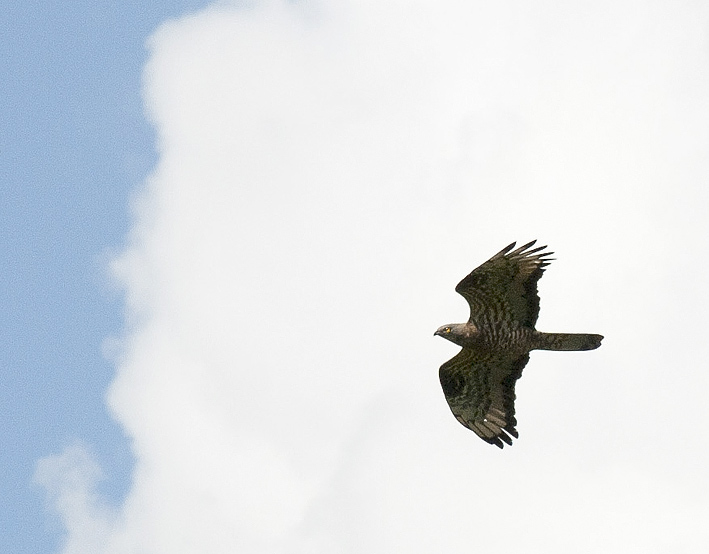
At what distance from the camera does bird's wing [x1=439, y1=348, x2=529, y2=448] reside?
2342 centimetres

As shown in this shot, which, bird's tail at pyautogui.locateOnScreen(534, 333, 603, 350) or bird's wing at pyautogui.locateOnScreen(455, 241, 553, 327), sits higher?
bird's wing at pyautogui.locateOnScreen(455, 241, 553, 327)

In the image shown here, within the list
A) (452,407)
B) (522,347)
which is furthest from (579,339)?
(452,407)

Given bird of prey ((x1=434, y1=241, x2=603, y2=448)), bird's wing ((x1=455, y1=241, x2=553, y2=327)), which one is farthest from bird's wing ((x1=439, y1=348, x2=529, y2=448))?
bird's wing ((x1=455, y1=241, x2=553, y2=327))

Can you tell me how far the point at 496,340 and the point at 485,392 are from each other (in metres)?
1.34

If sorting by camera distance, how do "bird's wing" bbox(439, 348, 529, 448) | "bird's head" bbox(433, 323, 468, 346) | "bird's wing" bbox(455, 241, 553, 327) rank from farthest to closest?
"bird's wing" bbox(439, 348, 529, 448), "bird's head" bbox(433, 323, 468, 346), "bird's wing" bbox(455, 241, 553, 327)

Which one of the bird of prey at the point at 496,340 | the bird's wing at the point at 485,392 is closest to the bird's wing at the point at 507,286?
the bird of prey at the point at 496,340

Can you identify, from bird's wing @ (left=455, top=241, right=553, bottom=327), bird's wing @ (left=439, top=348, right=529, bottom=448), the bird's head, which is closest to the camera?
bird's wing @ (left=455, top=241, right=553, bottom=327)

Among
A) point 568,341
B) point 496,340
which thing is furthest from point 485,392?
point 568,341

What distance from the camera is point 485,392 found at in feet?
77.3

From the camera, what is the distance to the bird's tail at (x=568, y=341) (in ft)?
71.4

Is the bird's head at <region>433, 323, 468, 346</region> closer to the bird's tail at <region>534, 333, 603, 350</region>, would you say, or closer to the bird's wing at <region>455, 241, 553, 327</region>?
the bird's wing at <region>455, 241, 553, 327</region>

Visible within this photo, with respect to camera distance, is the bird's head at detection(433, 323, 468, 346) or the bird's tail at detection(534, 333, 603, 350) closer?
the bird's tail at detection(534, 333, 603, 350)

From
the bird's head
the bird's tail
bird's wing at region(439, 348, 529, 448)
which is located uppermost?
the bird's head

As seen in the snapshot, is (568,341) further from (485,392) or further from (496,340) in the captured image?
(485,392)
